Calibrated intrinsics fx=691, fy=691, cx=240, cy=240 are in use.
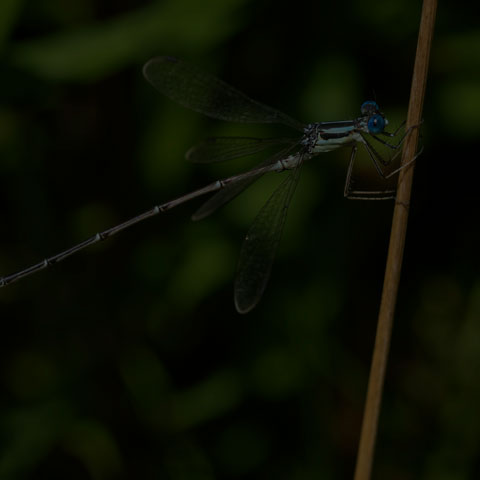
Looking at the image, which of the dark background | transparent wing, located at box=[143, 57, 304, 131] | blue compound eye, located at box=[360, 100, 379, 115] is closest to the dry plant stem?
blue compound eye, located at box=[360, 100, 379, 115]

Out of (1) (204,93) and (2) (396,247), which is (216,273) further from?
(2) (396,247)

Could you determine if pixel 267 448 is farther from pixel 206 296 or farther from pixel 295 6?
pixel 295 6

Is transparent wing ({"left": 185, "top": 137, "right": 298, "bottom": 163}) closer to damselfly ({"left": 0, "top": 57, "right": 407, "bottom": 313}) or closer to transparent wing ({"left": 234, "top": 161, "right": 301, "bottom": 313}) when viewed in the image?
damselfly ({"left": 0, "top": 57, "right": 407, "bottom": 313})

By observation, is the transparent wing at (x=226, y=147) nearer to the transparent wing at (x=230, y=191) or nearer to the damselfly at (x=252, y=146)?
the damselfly at (x=252, y=146)

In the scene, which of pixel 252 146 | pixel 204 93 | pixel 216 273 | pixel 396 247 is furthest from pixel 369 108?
pixel 216 273

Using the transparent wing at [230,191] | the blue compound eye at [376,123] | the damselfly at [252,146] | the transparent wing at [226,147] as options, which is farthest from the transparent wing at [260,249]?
the blue compound eye at [376,123]

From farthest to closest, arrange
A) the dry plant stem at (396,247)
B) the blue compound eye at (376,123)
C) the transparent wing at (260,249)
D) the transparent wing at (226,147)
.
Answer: the transparent wing at (226,147) → the blue compound eye at (376,123) → the transparent wing at (260,249) → the dry plant stem at (396,247)
